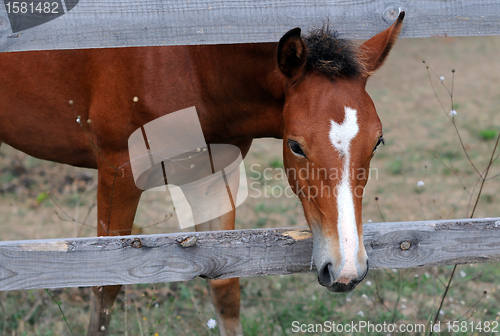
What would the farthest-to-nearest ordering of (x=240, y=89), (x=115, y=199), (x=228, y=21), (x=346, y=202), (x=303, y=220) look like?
(x=303, y=220)
(x=115, y=199)
(x=240, y=89)
(x=228, y=21)
(x=346, y=202)

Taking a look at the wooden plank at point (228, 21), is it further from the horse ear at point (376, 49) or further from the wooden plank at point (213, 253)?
the wooden plank at point (213, 253)

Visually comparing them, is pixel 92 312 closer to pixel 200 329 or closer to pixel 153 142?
pixel 200 329

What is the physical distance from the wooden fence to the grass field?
1.41 ft

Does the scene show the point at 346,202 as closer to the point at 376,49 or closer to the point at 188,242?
the point at 188,242

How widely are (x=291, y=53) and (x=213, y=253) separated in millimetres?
882

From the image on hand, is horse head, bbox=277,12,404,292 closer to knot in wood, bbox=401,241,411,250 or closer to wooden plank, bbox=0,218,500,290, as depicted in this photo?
wooden plank, bbox=0,218,500,290

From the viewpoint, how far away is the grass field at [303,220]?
3133 millimetres

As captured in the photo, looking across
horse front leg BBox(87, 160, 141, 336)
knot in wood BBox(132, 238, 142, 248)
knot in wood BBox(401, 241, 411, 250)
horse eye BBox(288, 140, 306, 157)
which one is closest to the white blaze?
horse eye BBox(288, 140, 306, 157)

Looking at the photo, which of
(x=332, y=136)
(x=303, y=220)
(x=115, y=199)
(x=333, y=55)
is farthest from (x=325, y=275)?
(x=303, y=220)

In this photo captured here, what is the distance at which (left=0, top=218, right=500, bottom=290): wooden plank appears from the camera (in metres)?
1.72

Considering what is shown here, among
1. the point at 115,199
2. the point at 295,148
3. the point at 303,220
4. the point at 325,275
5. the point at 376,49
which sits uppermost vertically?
the point at 376,49

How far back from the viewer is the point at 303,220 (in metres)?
4.51

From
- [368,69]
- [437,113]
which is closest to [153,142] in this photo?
[368,69]

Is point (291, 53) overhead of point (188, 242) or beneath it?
overhead
